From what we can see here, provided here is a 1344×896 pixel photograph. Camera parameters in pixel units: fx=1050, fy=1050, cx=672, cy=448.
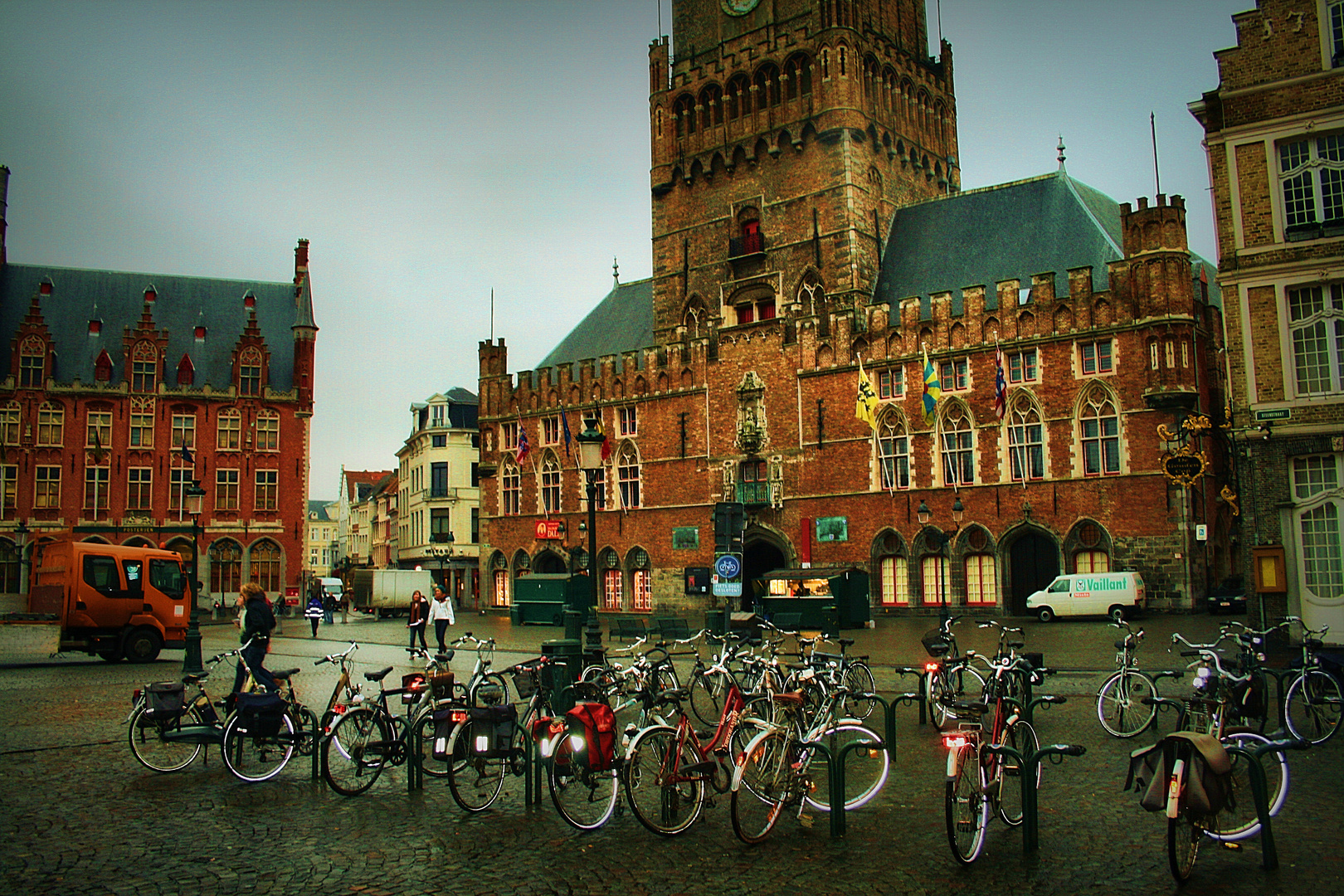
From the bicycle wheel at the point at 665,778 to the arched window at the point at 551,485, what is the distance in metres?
38.8

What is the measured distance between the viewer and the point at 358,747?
30.1 feet

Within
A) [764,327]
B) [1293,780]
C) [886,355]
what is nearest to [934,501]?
[886,355]

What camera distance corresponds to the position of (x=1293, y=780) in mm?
8922

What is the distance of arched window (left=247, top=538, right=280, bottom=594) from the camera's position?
50.7 meters

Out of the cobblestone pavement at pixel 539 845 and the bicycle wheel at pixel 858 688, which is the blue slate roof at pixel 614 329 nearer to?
the bicycle wheel at pixel 858 688

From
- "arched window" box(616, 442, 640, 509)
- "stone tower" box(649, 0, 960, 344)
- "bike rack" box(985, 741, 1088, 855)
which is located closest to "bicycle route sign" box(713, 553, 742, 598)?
"bike rack" box(985, 741, 1088, 855)

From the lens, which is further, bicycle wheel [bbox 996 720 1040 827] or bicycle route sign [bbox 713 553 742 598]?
bicycle route sign [bbox 713 553 742 598]

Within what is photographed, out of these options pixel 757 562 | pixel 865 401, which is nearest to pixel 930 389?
pixel 865 401

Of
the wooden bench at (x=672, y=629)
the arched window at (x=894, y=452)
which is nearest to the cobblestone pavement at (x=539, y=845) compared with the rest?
the wooden bench at (x=672, y=629)

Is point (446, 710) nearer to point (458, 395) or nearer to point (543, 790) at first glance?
point (543, 790)

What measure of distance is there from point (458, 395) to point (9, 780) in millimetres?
55075

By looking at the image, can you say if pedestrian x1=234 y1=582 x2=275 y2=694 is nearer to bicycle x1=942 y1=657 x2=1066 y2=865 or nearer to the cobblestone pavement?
the cobblestone pavement

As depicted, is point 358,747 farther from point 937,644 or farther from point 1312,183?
point 1312,183

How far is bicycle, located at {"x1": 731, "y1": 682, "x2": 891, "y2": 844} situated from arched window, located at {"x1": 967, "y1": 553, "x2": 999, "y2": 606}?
26759 mm
